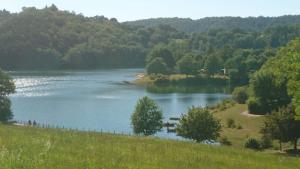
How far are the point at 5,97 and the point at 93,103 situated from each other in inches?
1278

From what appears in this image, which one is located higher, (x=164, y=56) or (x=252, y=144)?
(x=164, y=56)

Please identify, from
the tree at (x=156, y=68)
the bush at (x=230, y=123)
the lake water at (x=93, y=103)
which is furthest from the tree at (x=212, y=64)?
the bush at (x=230, y=123)

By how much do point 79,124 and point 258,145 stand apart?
106 ft

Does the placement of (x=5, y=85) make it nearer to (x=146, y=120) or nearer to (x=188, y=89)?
(x=146, y=120)

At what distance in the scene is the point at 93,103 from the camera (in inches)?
4107

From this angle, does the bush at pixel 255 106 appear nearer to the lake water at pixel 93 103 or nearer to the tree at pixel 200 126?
the lake water at pixel 93 103

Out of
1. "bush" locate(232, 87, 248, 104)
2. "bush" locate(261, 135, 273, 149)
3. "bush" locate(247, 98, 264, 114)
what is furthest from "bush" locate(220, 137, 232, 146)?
"bush" locate(232, 87, 248, 104)

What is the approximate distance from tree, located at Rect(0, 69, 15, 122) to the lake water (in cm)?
682

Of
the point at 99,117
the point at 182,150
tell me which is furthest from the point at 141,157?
the point at 99,117

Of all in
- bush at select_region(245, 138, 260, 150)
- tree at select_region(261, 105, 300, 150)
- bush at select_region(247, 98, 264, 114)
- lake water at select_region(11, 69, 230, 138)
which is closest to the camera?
tree at select_region(261, 105, 300, 150)

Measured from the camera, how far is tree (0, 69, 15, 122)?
6994cm

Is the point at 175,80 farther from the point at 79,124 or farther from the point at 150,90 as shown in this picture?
the point at 79,124

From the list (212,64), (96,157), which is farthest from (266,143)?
(212,64)

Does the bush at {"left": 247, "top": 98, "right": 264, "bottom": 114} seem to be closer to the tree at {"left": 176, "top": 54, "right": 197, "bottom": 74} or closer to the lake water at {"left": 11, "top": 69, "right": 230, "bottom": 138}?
the lake water at {"left": 11, "top": 69, "right": 230, "bottom": 138}
